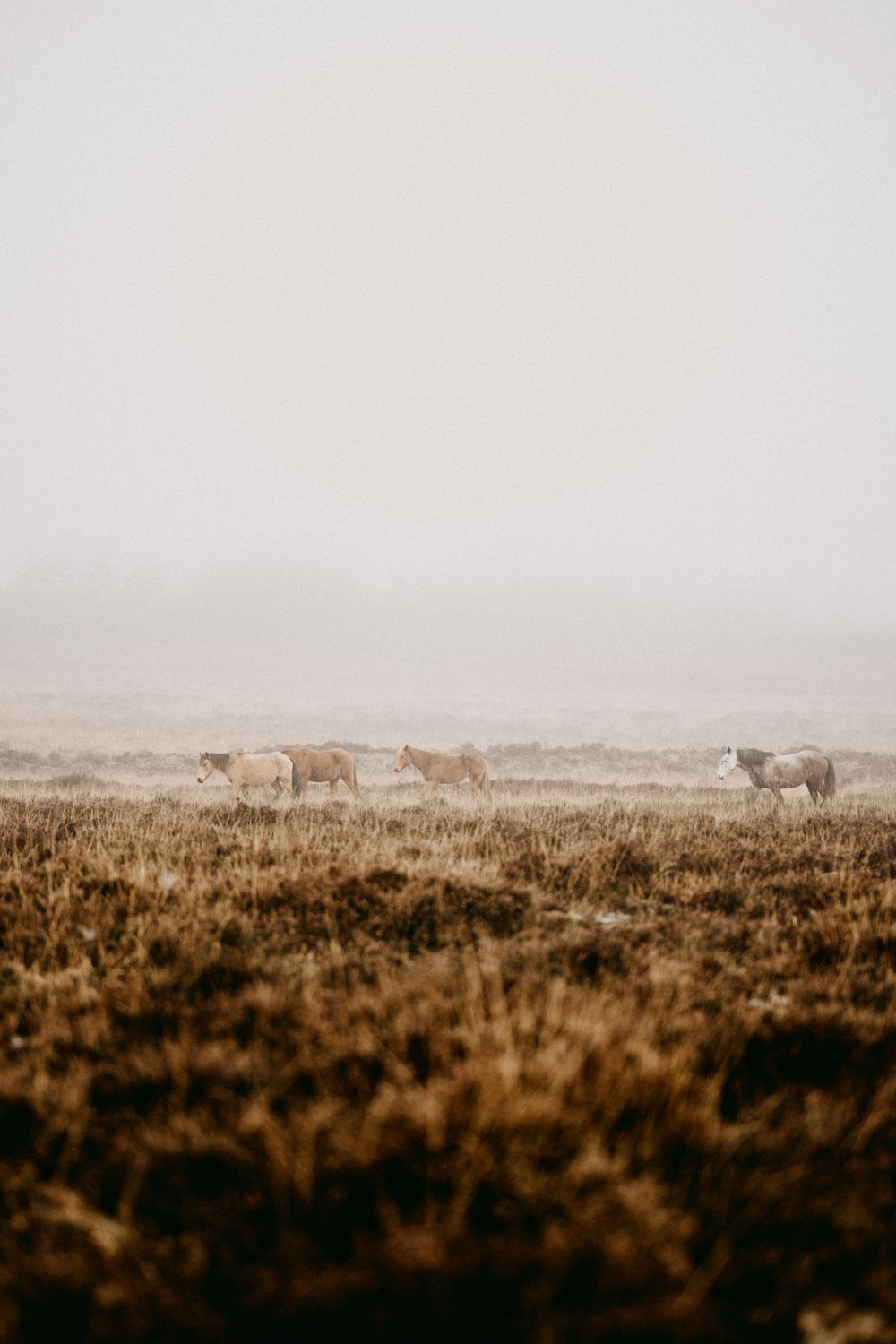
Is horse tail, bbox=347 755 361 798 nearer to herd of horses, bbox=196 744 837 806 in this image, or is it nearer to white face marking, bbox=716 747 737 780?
herd of horses, bbox=196 744 837 806

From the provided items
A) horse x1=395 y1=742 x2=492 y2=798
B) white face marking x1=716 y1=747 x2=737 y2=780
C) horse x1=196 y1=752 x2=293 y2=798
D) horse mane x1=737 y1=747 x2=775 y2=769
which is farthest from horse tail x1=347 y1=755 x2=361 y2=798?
horse mane x1=737 y1=747 x2=775 y2=769

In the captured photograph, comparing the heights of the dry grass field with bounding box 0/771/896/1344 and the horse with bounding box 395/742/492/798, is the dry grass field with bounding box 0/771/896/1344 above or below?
above

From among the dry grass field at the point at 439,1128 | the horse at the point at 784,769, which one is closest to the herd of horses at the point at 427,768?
the horse at the point at 784,769

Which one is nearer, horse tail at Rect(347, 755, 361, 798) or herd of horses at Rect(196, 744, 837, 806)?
herd of horses at Rect(196, 744, 837, 806)

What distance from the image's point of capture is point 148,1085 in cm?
283

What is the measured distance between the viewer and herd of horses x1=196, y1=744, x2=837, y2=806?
66.1ft

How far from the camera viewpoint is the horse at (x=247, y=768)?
2031cm

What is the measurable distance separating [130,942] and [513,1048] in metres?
3.23

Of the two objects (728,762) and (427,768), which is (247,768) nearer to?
(427,768)

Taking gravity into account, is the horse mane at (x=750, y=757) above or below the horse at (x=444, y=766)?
above

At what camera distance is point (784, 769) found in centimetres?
2027

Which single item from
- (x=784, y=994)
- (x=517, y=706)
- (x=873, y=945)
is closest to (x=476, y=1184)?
(x=784, y=994)

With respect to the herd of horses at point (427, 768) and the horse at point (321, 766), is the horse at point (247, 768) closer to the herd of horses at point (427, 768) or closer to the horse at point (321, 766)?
the herd of horses at point (427, 768)

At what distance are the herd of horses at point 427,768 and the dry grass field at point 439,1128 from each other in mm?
15211
